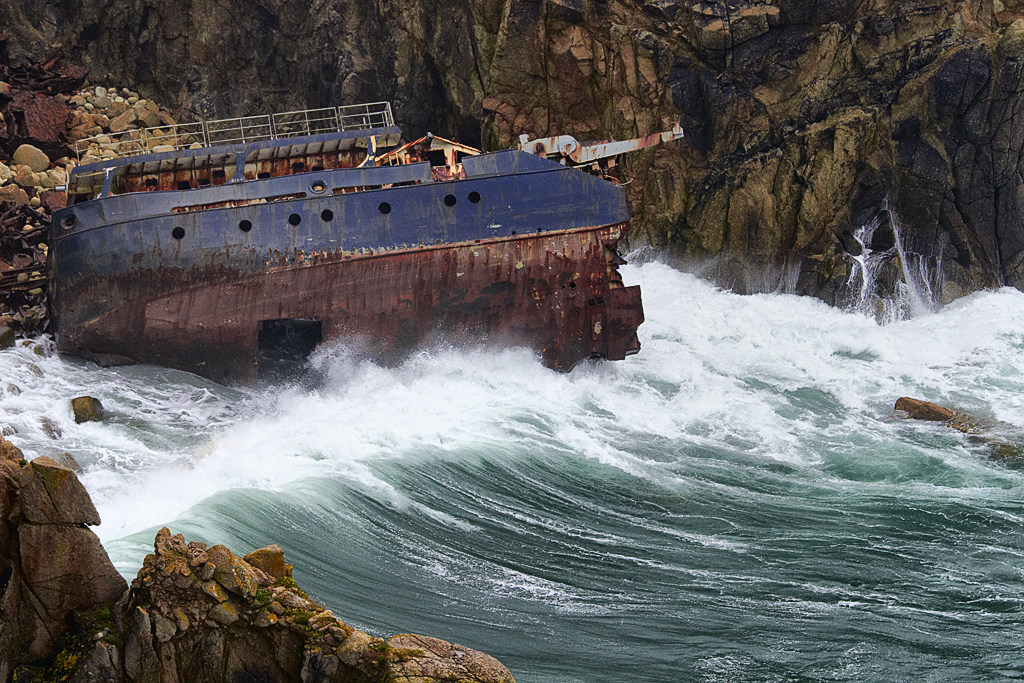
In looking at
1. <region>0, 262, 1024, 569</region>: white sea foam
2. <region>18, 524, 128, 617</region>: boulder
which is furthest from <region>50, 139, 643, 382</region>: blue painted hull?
<region>18, 524, 128, 617</region>: boulder

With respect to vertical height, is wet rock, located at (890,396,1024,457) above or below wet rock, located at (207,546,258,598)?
below

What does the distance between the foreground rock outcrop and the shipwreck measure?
10.6m

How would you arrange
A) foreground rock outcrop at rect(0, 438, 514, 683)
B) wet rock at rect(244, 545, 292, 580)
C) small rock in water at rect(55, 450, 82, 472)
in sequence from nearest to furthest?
1. foreground rock outcrop at rect(0, 438, 514, 683)
2. wet rock at rect(244, 545, 292, 580)
3. small rock in water at rect(55, 450, 82, 472)

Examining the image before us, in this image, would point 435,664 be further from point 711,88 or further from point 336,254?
point 711,88

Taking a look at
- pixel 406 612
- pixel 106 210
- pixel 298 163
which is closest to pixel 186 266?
pixel 106 210

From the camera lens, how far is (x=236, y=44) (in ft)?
97.0

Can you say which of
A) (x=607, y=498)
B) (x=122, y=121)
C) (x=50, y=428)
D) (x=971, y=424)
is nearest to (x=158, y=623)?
(x=607, y=498)

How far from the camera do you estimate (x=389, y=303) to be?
17.2m

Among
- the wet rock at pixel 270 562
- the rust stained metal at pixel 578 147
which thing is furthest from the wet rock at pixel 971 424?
the wet rock at pixel 270 562

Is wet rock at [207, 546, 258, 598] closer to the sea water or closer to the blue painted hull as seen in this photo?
the sea water

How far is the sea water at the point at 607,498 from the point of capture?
8211mm

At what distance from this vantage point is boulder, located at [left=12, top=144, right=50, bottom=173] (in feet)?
79.6

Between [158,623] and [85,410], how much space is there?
850 centimetres

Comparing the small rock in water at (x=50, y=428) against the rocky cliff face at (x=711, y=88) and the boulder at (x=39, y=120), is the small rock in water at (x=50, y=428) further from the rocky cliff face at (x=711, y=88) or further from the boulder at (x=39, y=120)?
the rocky cliff face at (x=711, y=88)
